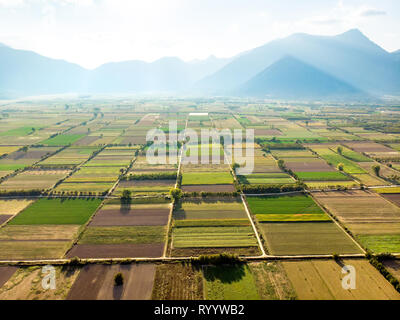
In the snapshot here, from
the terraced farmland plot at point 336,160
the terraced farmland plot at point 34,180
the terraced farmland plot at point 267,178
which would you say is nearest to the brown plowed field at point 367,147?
the terraced farmland plot at point 336,160

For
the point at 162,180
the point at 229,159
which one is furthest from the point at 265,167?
the point at 162,180

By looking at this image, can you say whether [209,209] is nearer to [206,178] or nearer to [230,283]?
[206,178]

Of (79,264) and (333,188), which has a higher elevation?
(333,188)

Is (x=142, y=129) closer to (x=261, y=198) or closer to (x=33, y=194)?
(x=33, y=194)

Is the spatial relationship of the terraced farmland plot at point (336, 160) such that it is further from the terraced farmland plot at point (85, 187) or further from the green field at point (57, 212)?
the green field at point (57, 212)

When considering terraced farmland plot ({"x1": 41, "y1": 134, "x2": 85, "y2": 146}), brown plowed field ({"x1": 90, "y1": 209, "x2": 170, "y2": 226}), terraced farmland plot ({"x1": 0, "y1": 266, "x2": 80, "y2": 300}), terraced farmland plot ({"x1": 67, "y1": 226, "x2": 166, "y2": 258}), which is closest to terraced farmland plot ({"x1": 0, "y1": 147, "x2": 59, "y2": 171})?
terraced farmland plot ({"x1": 41, "y1": 134, "x2": 85, "y2": 146})

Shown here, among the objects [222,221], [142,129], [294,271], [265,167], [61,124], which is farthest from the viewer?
[61,124]

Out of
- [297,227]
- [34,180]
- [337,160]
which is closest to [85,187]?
[34,180]
